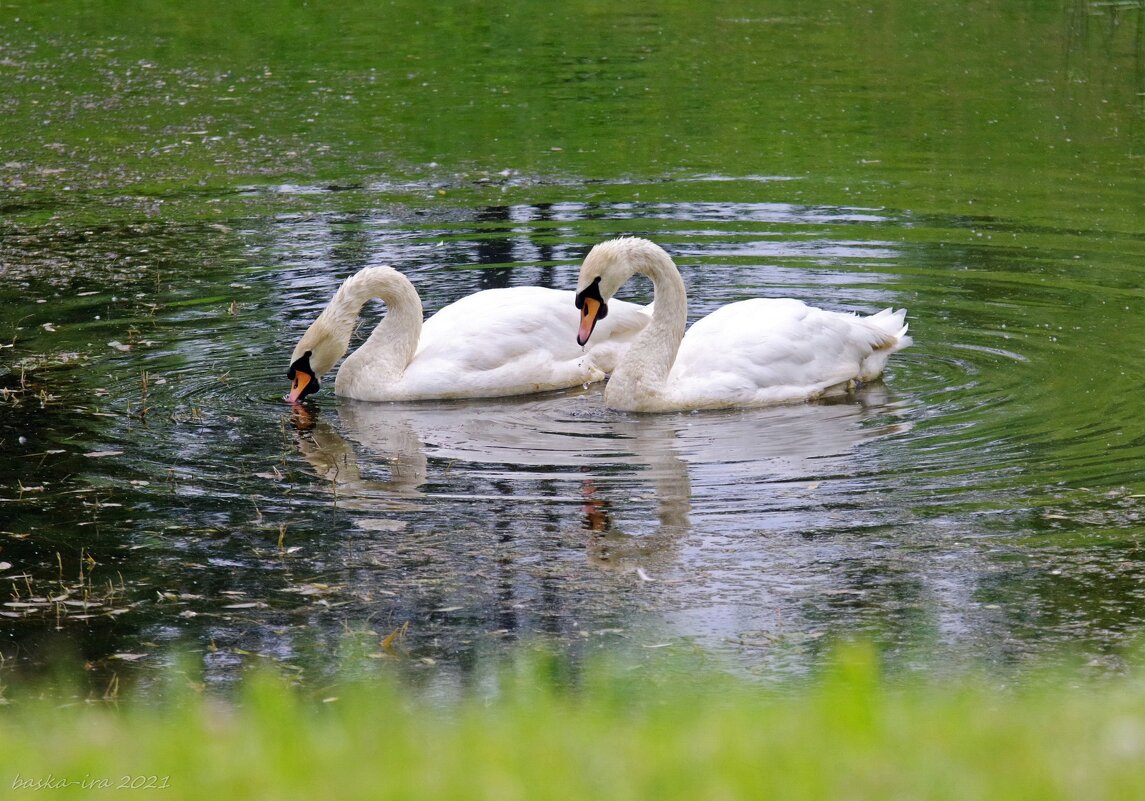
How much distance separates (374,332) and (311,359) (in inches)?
18.7

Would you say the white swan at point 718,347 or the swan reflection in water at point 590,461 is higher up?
the white swan at point 718,347

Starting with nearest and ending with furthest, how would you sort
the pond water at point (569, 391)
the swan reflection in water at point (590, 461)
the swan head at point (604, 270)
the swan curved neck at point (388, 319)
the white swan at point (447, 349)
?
the pond water at point (569, 391) < the swan reflection in water at point (590, 461) < the swan head at point (604, 270) < the white swan at point (447, 349) < the swan curved neck at point (388, 319)

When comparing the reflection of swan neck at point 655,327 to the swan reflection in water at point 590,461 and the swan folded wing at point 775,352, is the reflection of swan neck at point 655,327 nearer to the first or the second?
the swan folded wing at point 775,352

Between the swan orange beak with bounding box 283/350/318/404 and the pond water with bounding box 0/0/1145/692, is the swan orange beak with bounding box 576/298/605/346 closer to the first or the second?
the pond water with bounding box 0/0/1145/692

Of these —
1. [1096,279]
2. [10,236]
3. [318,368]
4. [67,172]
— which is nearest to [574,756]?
[318,368]

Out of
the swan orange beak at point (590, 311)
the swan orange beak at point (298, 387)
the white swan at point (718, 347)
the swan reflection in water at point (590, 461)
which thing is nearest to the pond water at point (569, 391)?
the swan reflection in water at point (590, 461)

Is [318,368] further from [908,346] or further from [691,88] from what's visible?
[691,88]

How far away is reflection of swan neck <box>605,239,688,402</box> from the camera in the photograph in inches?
409

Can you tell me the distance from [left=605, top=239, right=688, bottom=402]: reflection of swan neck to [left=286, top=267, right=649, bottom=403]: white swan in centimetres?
74

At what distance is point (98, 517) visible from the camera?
326 inches

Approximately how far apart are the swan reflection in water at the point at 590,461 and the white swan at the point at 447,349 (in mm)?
123

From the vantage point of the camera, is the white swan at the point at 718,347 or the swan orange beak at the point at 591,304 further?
the swan orange beak at the point at 591,304

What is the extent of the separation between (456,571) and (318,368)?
3943 millimetres

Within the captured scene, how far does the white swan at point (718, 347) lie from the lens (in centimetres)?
1037
